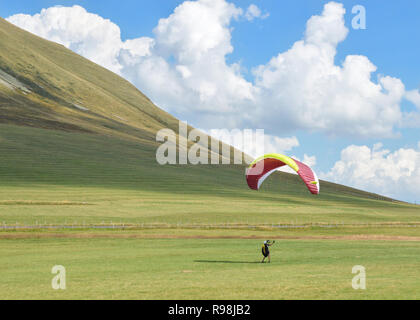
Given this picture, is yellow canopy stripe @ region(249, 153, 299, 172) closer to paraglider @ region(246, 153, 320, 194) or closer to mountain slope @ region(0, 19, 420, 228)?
paraglider @ region(246, 153, 320, 194)

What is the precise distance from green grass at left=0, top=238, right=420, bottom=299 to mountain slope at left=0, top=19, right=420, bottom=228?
25.1 m

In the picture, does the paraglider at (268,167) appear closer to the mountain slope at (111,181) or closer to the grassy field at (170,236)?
the grassy field at (170,236)

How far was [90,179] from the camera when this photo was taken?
98562mm

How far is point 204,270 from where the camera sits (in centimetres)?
2533

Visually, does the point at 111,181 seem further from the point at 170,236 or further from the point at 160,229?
the point at 170,236

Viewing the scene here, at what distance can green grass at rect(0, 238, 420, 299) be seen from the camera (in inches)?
739

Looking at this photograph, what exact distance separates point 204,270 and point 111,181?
249 feet

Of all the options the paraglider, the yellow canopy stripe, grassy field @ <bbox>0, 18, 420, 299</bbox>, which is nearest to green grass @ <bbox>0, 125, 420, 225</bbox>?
grassy field @ <bbox>0, 18, 420, 299</bbox>

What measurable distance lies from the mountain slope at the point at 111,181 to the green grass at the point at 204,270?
2514 cm

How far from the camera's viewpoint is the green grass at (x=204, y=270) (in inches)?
739
